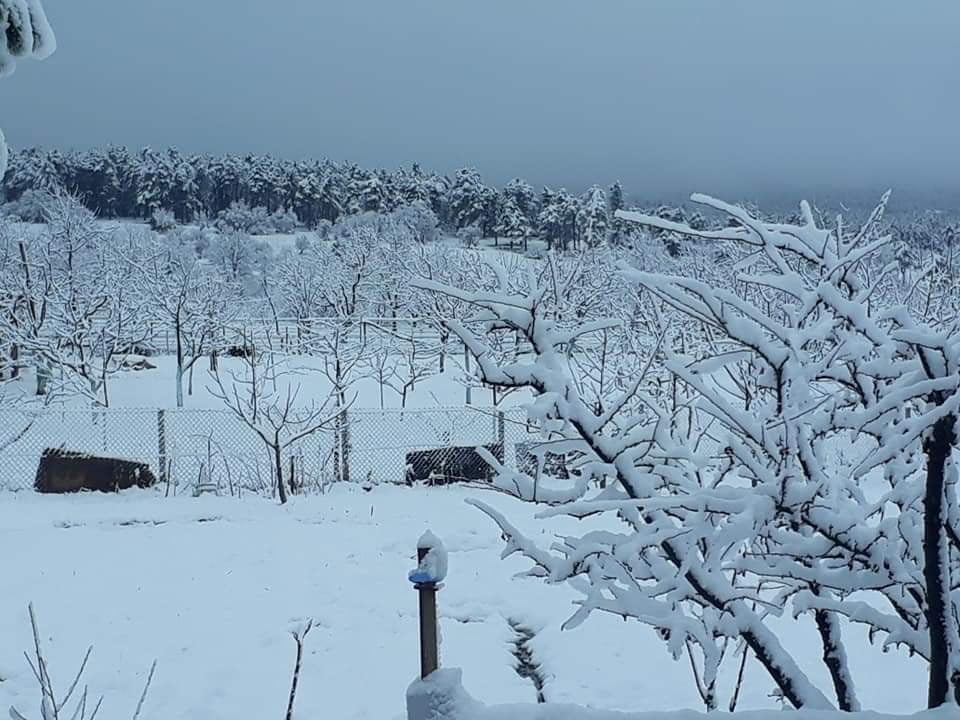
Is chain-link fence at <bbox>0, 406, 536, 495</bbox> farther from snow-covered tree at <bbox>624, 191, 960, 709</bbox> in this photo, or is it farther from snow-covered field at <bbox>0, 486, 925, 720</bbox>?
snow-covered tree at <bbox>624, 191, 960, 709</bbox>

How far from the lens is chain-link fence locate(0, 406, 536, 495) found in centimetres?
1140

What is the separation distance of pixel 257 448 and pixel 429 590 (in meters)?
12.2

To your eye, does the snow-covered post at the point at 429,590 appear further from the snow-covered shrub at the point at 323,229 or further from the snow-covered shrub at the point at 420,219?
the snow-covered shrub at the point at 323,229

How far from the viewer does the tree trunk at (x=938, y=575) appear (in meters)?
2.06

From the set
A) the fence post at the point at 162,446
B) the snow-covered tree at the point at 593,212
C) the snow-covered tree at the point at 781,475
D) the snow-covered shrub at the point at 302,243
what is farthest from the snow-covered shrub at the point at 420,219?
the snow-covered tree at the point at 781,475

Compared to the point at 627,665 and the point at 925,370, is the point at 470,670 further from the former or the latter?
the point at 925,370

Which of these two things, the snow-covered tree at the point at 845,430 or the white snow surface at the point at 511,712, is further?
the snow-covered tree at the point at 845,430

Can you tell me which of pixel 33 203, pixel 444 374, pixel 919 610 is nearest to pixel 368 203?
pixel 33 203

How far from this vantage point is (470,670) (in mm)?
5391

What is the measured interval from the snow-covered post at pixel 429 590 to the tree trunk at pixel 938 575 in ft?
4.55

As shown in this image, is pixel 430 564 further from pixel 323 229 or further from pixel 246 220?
pixel 246 220

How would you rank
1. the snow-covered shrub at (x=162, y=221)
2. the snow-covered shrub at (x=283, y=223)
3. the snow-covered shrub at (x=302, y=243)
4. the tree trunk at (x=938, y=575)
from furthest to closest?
1. the snow-covered shrub at (x=283, y=223)
2. the snow-covered shrub at (x=162, y=221)
3. the snow-covered shrub at (x=302, y=243)
4. the tree trunk at (x=938, y=575)

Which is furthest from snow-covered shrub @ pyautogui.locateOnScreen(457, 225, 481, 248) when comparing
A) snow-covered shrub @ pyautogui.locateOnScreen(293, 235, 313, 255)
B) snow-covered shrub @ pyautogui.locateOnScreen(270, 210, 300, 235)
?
snow-covered shrub @ pyautogui.locateOnScreen(270, 210, 300, 235)

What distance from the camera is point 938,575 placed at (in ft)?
6.97
